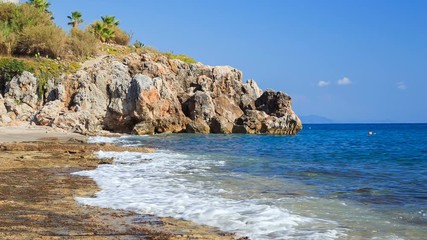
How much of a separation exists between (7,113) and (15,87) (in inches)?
156

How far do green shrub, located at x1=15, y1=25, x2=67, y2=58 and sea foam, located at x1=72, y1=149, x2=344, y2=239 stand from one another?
4312 centimetres

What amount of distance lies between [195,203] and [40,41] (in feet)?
168

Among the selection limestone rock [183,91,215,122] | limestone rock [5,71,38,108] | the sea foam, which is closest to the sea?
the sea foam

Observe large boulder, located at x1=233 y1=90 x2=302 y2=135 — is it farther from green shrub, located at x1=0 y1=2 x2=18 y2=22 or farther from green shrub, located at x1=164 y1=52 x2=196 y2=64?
green shrub, located at x1=0 y1=2 x2=18 y2=22

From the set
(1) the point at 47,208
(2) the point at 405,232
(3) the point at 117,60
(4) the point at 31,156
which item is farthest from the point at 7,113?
(2) the point at 405,232

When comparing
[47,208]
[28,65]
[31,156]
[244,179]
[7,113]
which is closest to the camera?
[47,208]

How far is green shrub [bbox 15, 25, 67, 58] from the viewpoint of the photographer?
182 ft

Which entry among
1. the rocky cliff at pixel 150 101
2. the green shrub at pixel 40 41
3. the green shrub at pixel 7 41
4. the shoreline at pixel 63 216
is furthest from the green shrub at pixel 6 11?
the shoreline at pixel 63 216

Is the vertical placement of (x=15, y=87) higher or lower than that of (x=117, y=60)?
lower

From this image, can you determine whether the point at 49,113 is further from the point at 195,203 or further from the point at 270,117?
the point at 195,203

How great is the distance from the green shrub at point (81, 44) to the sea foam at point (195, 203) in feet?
151

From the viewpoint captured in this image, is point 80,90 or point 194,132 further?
point 194,132

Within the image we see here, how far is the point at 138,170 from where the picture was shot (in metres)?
17.9

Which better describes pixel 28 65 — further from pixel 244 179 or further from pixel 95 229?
pixel 95 229
